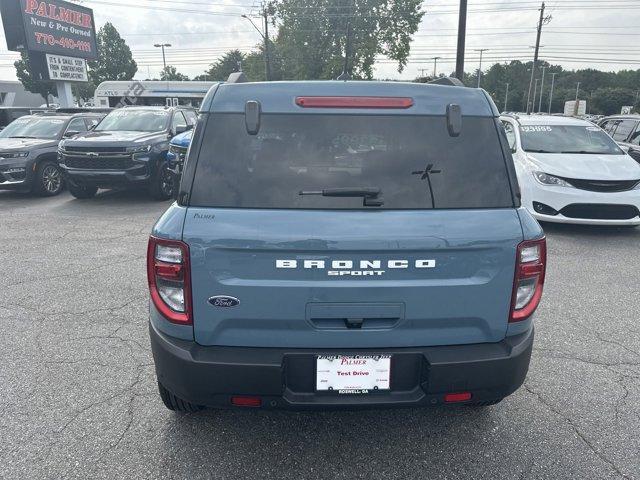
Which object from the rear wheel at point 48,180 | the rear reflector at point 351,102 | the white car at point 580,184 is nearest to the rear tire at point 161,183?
the rear wheel at point 48,180

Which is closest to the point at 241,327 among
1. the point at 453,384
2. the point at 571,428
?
the point at 453,384

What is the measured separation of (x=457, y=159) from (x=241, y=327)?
50.3 inches

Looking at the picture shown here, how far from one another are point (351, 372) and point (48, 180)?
10.7m

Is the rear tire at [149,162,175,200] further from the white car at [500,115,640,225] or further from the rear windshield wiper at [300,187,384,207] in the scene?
the rear windshield wiper at [300,187,384,207]

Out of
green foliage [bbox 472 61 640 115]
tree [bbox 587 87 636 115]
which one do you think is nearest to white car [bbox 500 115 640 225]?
tree [bbox 587 87 636 115]

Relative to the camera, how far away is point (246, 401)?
2234mm

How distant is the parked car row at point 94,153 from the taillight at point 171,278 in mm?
6868

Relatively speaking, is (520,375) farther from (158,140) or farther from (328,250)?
(158,140)

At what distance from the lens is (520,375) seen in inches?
91.9

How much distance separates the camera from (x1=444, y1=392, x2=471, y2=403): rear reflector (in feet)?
7.36

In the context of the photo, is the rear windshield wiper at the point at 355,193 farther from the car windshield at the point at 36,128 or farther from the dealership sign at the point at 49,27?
the dealership sign at the point at 49,27

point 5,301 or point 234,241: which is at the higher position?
point 234,241

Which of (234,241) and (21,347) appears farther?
(21,347)

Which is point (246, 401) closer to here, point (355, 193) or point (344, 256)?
point (344, 256)
